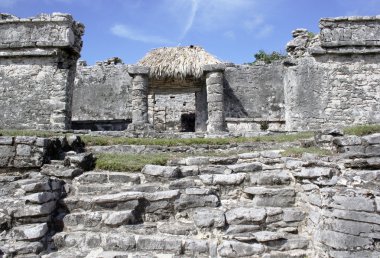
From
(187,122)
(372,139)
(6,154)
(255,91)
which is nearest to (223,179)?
(372,139)

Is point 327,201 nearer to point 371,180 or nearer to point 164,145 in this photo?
point 371,180

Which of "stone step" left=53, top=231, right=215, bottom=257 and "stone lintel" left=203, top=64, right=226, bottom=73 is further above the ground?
"stone lintel" left=203, top=64, right=226, bottom=73

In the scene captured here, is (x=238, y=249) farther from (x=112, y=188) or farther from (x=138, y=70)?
(x=138, y=70)

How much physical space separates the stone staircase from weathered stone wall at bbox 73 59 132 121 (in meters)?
9.50

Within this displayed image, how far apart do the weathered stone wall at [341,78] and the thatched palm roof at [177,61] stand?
10.0 feet

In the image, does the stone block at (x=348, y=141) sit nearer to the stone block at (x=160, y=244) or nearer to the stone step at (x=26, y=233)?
the stone block at (x=160, y=244)

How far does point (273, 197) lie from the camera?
4199 millimetres

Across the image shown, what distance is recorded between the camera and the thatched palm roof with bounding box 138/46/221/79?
11203 mm

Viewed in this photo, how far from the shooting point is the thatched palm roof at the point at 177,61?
11203 millimetres

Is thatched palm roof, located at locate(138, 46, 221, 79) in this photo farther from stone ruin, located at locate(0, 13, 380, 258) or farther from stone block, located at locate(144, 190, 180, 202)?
stone block, located at locate(144, 190, 180, 202)

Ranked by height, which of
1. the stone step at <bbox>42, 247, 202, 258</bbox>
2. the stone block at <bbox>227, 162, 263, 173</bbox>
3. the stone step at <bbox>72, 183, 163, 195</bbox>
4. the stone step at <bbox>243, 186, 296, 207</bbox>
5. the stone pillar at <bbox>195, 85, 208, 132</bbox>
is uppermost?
the stone pillar at <bbox>195, 85, 208, 132</bbox>

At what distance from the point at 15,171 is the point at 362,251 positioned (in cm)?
423

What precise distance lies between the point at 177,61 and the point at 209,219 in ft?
26.9

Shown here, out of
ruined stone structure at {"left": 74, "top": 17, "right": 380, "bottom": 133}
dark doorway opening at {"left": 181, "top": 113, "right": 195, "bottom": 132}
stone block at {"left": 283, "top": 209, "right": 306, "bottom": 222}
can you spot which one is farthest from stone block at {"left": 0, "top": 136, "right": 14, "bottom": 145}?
dark doorway opening at {"left": 181, "top": 113, "right": 195, "bottom": 132}
